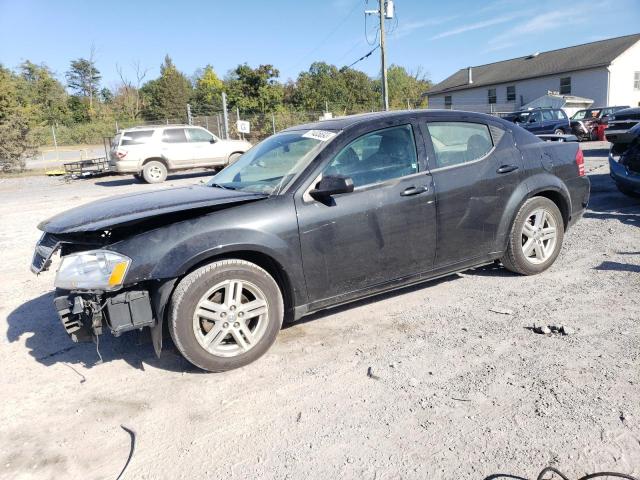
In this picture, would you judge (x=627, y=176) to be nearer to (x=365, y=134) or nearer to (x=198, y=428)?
(x=365, y=134)

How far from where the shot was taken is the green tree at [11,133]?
73.9 ft

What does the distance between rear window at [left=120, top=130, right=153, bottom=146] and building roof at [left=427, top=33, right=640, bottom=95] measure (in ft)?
120

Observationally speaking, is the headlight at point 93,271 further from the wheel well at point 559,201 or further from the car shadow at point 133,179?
the car shadow at point 133,179

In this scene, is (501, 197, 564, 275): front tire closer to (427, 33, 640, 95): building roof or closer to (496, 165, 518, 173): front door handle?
(496, 165, 518, 173): front door handle

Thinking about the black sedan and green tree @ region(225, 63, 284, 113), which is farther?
green tree @ region(225, 63, 284, 113)

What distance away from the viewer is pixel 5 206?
11.8 metres

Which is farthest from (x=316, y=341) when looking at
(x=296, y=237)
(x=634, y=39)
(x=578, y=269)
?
(x=634, y=39)

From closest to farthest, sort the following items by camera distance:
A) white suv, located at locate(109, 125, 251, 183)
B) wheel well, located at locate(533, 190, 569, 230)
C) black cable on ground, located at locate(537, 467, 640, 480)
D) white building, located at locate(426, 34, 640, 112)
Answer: black cable on ground, located at locate(537, 467, 640, 480) < wheel well, located at locate(533, 190, 569, 230) < white suv, located at locate(109, 125, 251, 183) < white building, located at locate(426, 34, 640, 112)

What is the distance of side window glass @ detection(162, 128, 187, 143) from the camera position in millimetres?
16531

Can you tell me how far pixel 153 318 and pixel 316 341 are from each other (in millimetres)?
1230

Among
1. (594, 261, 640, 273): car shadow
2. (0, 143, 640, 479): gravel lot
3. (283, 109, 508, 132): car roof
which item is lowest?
(0, 143, 640, 479): gravel lot

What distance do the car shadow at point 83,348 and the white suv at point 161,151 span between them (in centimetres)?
1229

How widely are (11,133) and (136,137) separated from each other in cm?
1028

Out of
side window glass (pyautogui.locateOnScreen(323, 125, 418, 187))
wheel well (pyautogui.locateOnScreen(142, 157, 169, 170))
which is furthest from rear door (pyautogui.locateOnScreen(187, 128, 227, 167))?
side window glass (pyautogui.locateOnScreen(323, 125, 418, 187))
